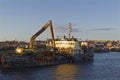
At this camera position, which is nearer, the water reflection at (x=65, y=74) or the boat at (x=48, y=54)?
the water reflection at (x=65, y=74)

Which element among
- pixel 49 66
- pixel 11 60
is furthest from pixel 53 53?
pixel 11 60

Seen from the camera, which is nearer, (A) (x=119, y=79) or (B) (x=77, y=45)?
(A) (x=119, y=79)

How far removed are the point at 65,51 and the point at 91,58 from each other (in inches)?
587

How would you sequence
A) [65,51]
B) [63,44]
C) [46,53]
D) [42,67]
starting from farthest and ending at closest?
[63,44] < [65,51] < [46,53] < [42,67]

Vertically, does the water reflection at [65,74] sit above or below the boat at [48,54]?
below

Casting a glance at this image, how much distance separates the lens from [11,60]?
199ft

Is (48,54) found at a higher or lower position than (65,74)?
higher

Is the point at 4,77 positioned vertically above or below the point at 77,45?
below

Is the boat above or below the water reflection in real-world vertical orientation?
above

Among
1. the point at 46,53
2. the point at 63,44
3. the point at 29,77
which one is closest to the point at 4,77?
the point at 29,77

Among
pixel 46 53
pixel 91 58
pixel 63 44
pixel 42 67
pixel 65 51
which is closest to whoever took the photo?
pixel 42 67

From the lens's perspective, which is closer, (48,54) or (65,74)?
(65,74)

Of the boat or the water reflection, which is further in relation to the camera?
the boat

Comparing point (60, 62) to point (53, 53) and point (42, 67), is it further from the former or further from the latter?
point (42, 67)
